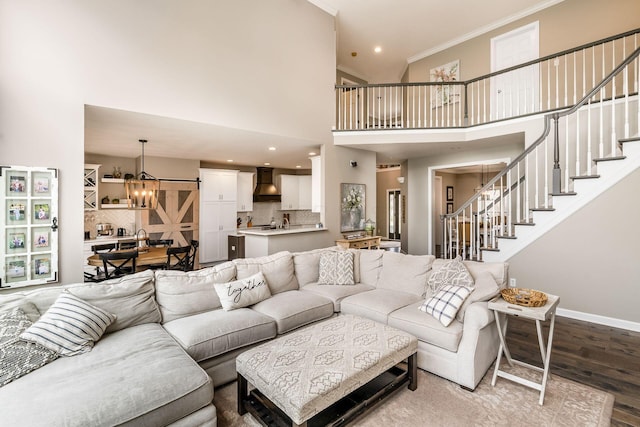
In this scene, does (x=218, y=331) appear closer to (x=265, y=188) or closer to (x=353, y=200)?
Result: (x=353, y=200)

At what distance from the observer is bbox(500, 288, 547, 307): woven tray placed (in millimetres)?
2331

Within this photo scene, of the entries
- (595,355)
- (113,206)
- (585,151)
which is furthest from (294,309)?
(113,206)

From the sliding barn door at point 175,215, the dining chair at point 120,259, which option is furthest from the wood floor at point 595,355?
the sliding barn door at point 175,215

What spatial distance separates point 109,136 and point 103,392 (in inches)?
179

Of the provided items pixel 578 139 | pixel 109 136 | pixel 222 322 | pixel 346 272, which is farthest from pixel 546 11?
pixel 109 136

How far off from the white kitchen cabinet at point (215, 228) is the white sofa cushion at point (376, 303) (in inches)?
207

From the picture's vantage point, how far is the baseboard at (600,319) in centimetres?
367

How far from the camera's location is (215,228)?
779 cm

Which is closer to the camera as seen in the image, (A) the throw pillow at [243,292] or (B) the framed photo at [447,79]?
(A) the throw pillow at [243,292]

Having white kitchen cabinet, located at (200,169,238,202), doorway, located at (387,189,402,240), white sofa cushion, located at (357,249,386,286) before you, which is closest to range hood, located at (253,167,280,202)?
white kitchen cabinet, located at (200,169,238,202)

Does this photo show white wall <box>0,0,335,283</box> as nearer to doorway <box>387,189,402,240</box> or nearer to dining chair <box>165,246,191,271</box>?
dining chair <box>165,246,191,271</box>

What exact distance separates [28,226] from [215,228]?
4748 mm

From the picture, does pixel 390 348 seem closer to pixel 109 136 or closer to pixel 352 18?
pixel 109 136

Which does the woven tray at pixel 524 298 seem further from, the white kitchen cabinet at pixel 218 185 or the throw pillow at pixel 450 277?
the white kitchen cabinet at pixel 218 185
